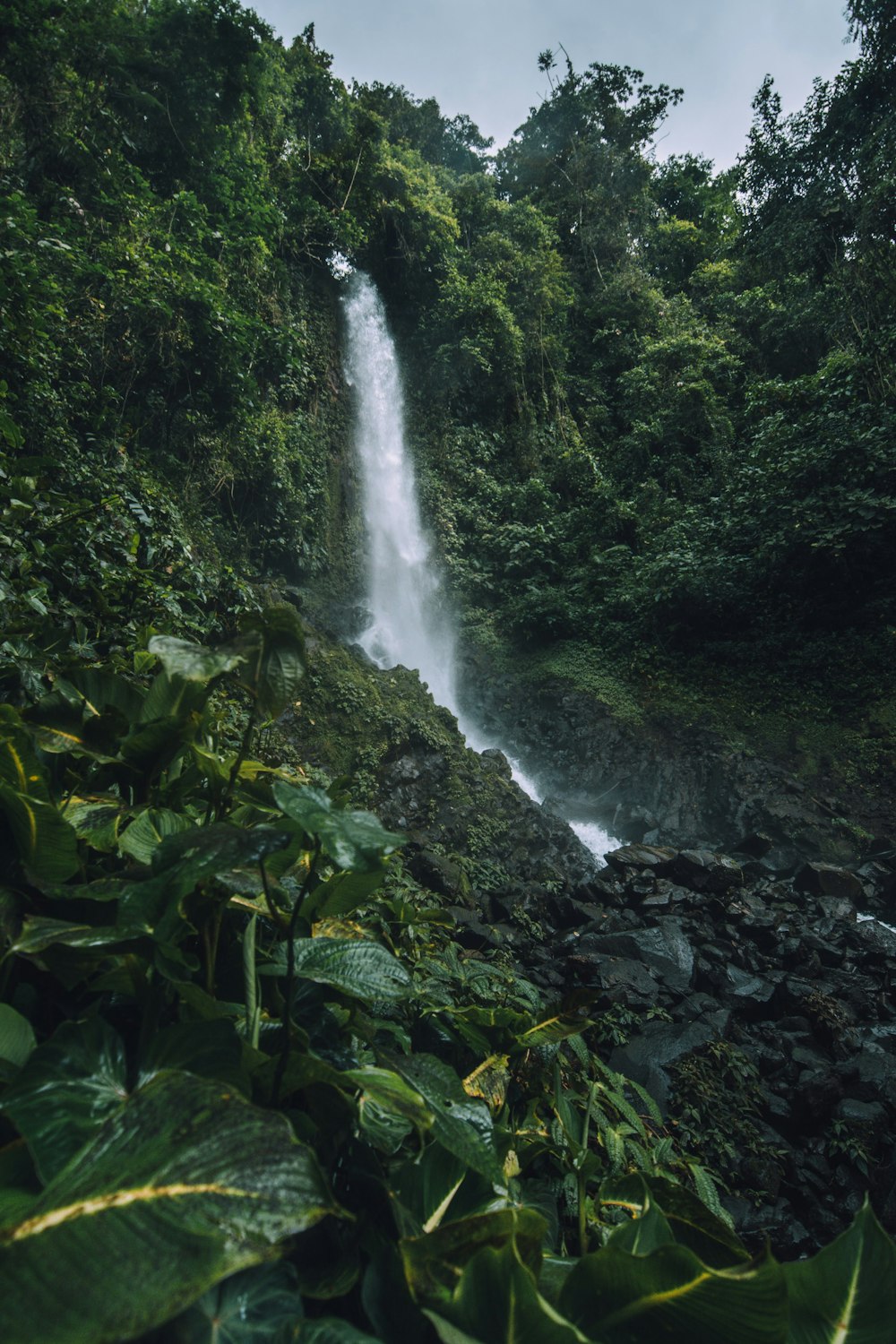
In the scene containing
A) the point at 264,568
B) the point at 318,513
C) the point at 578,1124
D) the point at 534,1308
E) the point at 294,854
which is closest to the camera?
the point at 534,1308

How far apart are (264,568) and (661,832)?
700 cm

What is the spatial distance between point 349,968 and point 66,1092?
1.30 ft

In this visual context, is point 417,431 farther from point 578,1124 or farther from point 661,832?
point 578,1124

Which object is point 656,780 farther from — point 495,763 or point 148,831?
point 148,831

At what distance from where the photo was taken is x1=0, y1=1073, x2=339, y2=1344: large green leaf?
0.40 meters

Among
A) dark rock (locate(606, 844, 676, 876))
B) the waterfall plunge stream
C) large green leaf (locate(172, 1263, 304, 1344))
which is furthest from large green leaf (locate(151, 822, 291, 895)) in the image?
the waterfall plunge stream

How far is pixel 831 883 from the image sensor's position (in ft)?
21.6

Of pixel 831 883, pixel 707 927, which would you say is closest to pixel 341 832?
pixel 707 927

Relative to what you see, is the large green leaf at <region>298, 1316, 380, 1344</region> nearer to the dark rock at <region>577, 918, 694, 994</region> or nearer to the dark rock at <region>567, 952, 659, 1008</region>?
the dark rock at <region>567, 952, 659, 1008</region>

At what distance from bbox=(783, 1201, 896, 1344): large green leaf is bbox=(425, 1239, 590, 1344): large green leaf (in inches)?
9.1

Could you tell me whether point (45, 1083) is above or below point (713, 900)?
above

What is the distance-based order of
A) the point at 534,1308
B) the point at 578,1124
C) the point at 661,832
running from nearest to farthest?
the point at 534,1308 < the point at 578,1124 < the point at 661,832

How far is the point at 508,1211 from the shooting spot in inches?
27.2

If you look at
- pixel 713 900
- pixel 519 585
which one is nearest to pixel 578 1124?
pixel 713 900
